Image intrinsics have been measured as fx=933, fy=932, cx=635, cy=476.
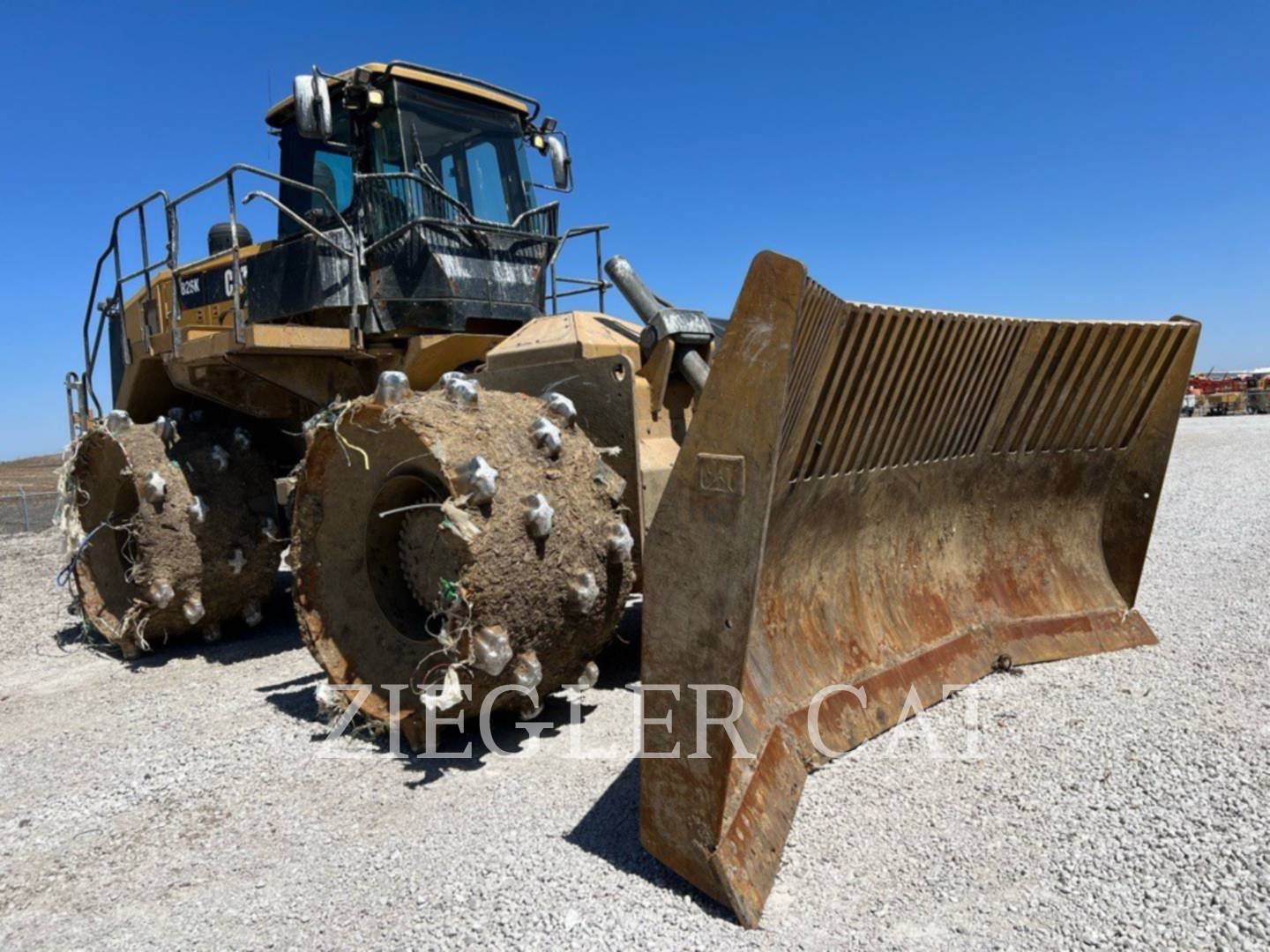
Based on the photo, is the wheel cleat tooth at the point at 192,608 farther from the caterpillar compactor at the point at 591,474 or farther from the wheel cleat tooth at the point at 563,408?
the wheel cleat tooth at the point at 563,408

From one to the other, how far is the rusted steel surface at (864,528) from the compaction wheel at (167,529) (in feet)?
11.4

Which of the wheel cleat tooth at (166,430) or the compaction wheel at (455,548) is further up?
the wheel cleat tooth at (166,430)

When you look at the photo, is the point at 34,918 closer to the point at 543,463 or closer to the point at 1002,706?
the point at 543,463

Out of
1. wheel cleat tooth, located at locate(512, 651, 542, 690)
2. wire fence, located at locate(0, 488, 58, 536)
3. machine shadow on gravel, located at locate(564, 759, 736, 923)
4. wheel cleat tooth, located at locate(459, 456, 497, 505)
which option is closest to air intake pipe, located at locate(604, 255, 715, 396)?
wheel cleat tooth, located at locate(459, 456, 497, 505)

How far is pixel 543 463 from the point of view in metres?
3.58

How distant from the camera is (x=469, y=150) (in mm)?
5945

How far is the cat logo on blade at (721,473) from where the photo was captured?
2.47 meters

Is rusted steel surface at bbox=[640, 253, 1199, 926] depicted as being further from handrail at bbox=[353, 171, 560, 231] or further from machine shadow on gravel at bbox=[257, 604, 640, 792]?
handrail at bbox=[353, 171, 560, 231]

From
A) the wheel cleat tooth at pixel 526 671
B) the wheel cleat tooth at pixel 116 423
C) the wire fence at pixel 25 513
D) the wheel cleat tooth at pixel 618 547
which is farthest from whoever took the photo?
the wire fence at pixel 25 513

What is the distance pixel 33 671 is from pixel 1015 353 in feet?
19.6

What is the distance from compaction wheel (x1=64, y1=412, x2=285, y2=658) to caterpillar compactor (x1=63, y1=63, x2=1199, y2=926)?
2cm

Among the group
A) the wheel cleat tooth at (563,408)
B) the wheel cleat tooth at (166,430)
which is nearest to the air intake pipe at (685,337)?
the wheel cleat tooth at (563,408)

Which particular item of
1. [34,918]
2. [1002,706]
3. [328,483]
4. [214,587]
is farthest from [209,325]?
[1002,706]

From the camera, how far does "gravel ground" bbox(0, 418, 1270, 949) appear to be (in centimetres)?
246
